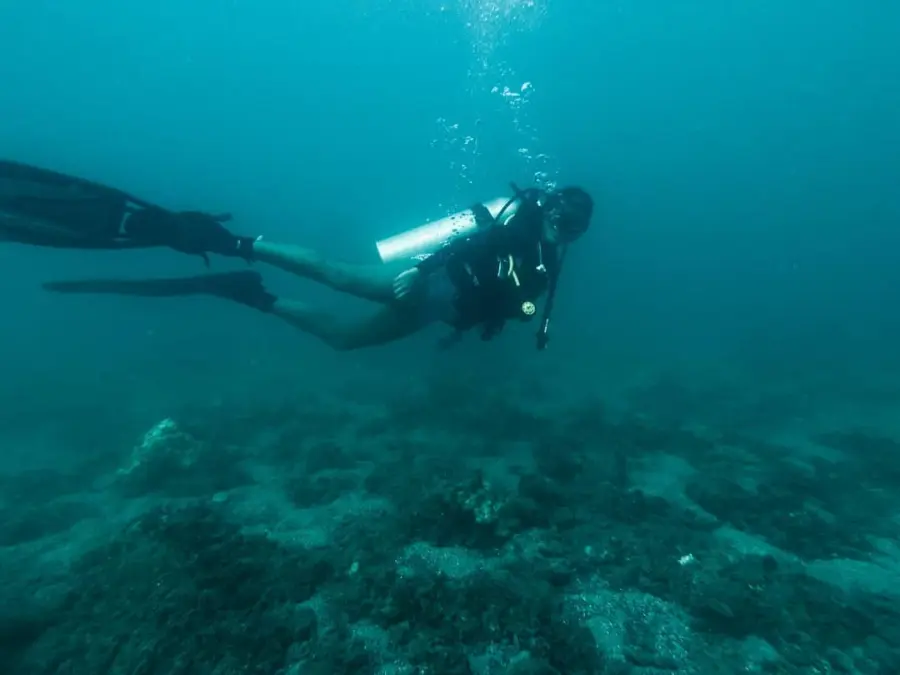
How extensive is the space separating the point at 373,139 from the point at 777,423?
163652 millimetres

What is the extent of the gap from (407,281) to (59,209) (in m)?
4.59

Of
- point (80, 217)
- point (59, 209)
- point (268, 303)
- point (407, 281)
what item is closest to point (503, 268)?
point (407, 281)

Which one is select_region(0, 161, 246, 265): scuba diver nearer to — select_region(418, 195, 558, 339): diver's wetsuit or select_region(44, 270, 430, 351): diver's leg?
select_region(44, 270, 430, 351): diver's leg

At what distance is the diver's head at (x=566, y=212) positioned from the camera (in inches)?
262

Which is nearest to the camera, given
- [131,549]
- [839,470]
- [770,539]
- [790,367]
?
[131,549]

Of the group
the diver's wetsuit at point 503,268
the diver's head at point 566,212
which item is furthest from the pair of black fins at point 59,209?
the diver's head at point 566,212

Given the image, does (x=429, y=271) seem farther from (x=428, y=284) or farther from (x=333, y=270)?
(x=333, y=270)

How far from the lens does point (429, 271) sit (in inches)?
271

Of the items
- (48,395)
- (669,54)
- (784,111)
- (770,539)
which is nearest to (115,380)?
(48,395)

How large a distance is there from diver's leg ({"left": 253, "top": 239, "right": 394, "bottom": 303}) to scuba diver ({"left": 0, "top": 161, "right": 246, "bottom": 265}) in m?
0.94

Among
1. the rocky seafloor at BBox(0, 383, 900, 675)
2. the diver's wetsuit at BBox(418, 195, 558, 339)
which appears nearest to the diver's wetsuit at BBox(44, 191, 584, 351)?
the diver's wetsuit at BBox(418, 195, 558, 339)

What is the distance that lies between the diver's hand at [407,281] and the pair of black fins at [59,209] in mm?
3382

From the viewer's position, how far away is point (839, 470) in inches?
464

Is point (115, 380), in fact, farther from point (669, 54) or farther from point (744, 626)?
point (669, 54)
